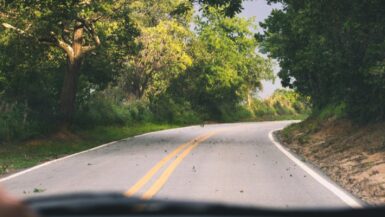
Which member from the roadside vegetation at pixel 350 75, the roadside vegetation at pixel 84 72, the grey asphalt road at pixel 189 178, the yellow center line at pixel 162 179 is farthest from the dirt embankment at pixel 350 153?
the roadside vegetation at pixel 84 72

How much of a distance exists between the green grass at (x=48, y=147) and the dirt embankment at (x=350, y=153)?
28.3 feet

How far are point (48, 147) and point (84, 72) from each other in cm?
774

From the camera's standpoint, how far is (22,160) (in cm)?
1819

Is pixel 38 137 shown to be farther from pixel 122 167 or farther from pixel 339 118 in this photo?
pixel 339 118

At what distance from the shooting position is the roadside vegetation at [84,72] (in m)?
22.9

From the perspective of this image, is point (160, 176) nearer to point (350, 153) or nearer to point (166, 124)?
point (350, 153)

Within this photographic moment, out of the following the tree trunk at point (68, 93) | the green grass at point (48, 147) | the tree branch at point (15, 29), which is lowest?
the green grass at point (48, 147)

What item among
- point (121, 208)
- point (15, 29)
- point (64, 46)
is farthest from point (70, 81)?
point (121, 208)

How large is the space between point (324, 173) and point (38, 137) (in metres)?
14.8

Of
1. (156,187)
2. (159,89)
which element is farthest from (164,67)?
(156,187)

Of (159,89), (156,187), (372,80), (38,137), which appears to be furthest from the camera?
(159,89)

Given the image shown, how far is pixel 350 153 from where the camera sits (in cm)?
Answer: 1727

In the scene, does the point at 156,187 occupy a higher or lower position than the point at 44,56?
lower

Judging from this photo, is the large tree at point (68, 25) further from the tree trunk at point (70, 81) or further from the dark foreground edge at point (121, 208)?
the dark foreground edge at point (121, 208)
